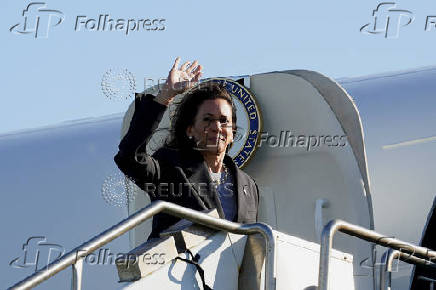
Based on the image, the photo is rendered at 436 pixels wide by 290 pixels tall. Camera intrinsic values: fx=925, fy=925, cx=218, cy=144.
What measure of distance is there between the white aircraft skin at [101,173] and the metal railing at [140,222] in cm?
335

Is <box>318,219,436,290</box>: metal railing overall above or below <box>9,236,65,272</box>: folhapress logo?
above

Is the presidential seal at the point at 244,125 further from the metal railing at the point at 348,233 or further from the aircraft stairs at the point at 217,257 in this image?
the aircraft stairs at the point at 217,257

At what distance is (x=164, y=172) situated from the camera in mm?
5863

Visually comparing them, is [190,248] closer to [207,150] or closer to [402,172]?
[207,150]

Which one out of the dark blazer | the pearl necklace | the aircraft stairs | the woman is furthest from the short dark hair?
the aircraft stairs

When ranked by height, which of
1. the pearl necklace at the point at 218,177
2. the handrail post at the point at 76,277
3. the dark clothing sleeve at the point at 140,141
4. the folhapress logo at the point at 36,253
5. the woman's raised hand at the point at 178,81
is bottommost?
the folhapress logo at the point at 36,253

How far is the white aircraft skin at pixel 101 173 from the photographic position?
840 centimetres

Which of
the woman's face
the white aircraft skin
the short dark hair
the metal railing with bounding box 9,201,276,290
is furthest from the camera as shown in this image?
the white aircraft skin

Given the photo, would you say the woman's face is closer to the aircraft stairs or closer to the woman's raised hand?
the woman's raised hand

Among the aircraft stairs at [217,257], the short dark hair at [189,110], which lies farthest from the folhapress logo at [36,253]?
the aircraft stairs at [217,257]

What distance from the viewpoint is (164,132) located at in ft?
29.6

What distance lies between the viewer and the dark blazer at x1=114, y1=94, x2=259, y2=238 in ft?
18.5

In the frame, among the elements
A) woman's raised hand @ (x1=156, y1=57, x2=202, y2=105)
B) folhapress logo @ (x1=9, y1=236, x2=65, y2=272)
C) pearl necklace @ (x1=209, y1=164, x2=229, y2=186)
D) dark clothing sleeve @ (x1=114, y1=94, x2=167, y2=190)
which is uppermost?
woman's raised hand @ (x1=156, y1=57, x2=202, y2=105)

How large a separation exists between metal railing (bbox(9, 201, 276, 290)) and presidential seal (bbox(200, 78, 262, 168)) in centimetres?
347
